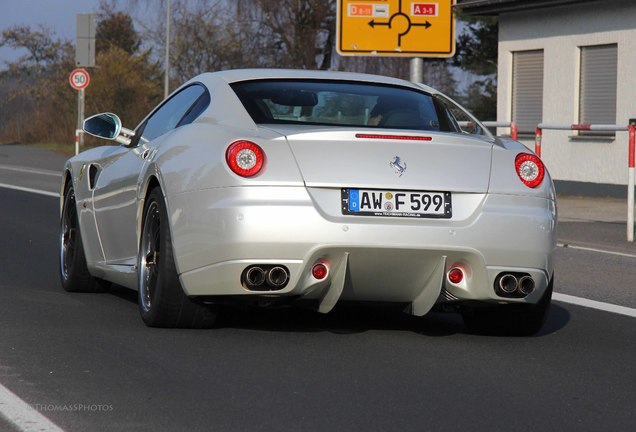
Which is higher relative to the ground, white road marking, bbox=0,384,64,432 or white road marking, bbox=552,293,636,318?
white road marking, bbox=0,384,64,432

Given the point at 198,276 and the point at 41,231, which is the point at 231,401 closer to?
the point at 198,276

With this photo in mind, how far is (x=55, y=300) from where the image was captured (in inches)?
351

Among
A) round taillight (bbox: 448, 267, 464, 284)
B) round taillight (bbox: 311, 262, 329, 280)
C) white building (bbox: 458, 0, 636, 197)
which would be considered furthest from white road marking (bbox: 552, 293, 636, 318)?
white building (bbox: 458, 0, 636, 197)

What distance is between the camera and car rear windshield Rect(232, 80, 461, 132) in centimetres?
757

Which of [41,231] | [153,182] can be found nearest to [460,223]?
[153,182]

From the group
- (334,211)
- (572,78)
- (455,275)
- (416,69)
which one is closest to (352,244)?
(334,211)

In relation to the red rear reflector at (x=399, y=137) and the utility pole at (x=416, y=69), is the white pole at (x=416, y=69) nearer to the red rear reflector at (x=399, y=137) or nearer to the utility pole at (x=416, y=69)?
the utility pole at (x=416, y=69)

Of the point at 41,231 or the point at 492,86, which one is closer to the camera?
the point at 41,231

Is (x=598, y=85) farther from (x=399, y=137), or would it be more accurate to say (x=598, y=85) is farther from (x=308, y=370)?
(x=308, y=370)

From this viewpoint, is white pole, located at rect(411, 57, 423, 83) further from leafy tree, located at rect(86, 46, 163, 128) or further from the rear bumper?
leafy tree, located at rect(86, 46, 163, 128)

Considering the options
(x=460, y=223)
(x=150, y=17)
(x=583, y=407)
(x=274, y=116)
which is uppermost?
(x=150, y=17)

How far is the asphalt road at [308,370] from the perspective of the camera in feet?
18.1

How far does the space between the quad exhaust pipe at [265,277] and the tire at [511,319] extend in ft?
4.00

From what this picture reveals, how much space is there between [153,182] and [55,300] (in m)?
1.49
